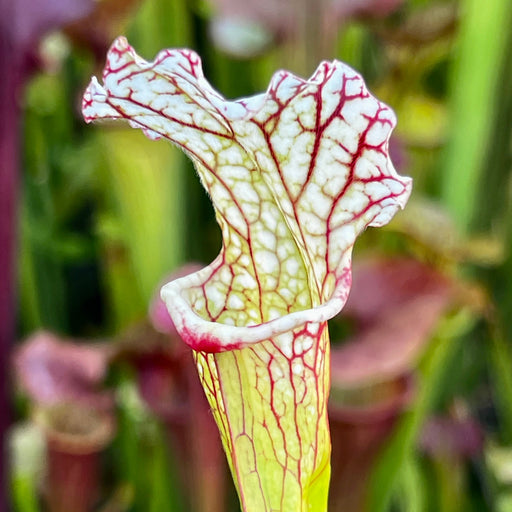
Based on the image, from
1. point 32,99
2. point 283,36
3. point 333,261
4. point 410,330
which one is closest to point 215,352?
point 333,261

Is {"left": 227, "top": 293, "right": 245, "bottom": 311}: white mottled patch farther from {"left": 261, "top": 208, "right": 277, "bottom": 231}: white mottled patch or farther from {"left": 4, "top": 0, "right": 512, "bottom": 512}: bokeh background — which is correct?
{"left": 4, "top": 0, "right": 512, "bottom": 512}: bokeh background

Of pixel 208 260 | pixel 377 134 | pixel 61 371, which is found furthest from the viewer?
pixel 208 260

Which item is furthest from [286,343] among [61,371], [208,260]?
[208,260]

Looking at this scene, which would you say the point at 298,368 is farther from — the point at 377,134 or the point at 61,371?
the point at 61,371

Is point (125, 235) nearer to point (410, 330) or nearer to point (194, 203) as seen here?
point (194, 203)

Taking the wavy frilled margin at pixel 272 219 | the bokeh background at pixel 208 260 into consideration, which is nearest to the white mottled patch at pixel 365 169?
the wavy frilled margin at pixel 272 219

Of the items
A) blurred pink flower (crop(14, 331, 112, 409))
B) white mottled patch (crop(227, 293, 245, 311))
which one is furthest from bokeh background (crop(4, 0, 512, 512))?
white mottled patch (crop(227, 293, 245, 311))
